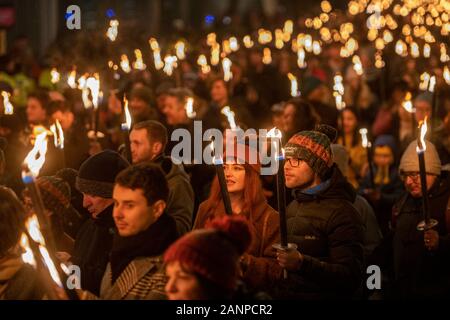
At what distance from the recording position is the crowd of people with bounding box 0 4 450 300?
4.55m

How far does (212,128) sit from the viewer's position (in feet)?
32.7

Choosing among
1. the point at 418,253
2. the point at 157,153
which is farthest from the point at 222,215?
the point at 157,153

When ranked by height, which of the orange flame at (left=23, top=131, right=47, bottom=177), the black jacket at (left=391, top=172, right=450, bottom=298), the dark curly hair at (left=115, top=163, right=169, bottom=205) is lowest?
the black jacket at (left=391, top=172, right=450, bottom=298)

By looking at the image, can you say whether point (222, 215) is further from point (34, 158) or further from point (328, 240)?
point (34, 158)

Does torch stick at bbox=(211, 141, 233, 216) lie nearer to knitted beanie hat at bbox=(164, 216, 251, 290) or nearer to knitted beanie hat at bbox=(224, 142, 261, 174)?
knitted beanie hat at bbox=(164, 216, 251, 290)

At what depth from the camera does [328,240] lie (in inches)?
218

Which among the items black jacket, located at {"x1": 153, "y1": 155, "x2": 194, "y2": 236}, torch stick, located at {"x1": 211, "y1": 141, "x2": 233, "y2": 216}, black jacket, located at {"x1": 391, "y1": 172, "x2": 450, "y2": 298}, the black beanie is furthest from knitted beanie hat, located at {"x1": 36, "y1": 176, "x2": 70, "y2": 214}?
black jacket, located at {"x1": 391, "y1": 172, "x2": 450, "y2": 298}

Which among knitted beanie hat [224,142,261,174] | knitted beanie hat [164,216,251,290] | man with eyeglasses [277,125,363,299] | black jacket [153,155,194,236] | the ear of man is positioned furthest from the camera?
black jacket [153,155,194,236]

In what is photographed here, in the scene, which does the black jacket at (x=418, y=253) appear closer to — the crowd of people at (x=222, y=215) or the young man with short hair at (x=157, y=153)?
the crowd of people at (x=222, y=215)

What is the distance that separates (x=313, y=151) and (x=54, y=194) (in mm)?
1573

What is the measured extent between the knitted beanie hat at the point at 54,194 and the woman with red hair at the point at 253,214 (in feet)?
2.75

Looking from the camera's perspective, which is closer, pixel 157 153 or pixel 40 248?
pixel 40 248

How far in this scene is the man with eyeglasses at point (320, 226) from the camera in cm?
534

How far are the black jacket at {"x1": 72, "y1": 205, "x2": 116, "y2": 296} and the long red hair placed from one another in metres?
0.59
